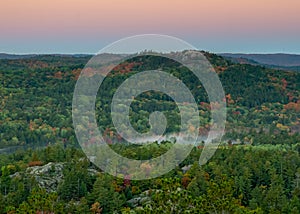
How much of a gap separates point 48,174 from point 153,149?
48.8 feet

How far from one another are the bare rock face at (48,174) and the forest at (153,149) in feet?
0.33

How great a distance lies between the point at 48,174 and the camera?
177ft

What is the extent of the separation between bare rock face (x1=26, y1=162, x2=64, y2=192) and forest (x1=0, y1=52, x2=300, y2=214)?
0.10 m

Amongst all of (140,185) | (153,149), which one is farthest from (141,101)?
(140,185)

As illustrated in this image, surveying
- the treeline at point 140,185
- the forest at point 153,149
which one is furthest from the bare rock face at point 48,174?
the treeline at point 140,185

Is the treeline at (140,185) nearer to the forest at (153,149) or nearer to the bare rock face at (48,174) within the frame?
the forest at (153,149)

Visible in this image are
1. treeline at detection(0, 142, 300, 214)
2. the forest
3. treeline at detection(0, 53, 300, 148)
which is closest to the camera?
the forest

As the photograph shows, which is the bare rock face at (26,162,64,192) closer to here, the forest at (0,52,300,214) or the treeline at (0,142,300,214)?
the forest at (0,52,300,214)

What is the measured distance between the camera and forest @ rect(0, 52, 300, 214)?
4359cm

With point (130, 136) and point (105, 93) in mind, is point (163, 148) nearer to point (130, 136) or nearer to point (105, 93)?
point (130, 136)

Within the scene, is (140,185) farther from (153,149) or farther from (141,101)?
(141,101)

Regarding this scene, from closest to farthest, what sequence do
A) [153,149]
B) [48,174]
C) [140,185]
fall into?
[140,185] → [48,174] → [153,149]

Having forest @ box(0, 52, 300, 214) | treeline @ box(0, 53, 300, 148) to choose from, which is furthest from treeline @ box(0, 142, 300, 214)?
treeline @ box(0, 53, 300, 148)

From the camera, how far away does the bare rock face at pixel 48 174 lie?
52.3m
